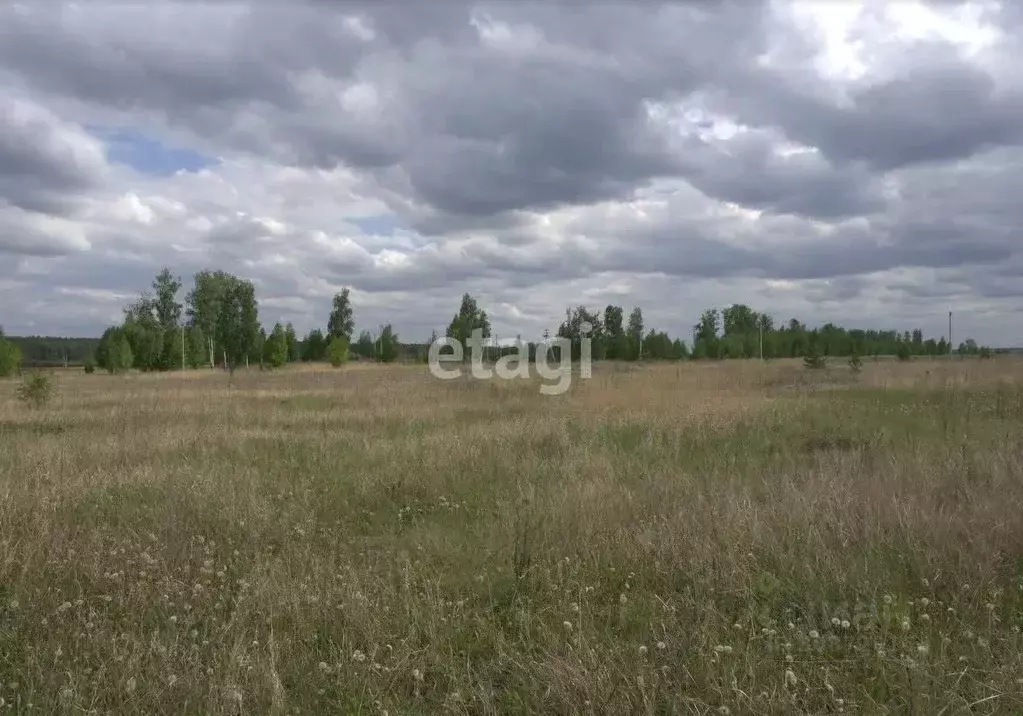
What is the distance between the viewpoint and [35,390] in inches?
738

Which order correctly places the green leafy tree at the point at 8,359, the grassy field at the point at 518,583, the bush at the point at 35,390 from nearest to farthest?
1. the grassy field at the point at 518,583
2. the bush at the point at 35,390
3. the green leafy tree at the point at 8,359

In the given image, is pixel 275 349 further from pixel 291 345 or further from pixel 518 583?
pixel 518 583

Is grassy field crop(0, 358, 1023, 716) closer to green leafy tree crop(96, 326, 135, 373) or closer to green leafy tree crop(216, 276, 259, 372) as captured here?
green leafy tree crop(216, 276, 259, 372)

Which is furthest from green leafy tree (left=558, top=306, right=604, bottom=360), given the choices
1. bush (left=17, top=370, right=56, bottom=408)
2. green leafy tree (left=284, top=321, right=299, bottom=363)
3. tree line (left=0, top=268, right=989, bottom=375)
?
bush (left=17, top=370, right=56, bottom=408)

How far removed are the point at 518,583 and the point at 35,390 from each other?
1994 cm

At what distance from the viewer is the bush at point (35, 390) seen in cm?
1872

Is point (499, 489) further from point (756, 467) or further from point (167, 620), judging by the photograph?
point (167, 620)

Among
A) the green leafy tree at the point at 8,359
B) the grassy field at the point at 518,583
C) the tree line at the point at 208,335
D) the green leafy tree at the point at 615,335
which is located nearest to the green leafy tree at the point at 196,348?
the tree line at the point at 208,335

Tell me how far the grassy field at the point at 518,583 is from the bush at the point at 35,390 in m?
12.1

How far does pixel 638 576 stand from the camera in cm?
433

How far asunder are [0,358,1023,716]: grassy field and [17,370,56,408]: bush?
39.8 ft

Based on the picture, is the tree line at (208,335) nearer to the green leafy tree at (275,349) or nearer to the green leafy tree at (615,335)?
the green leafy tree at (275,349)

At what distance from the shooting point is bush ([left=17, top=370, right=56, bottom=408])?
18.7 metres

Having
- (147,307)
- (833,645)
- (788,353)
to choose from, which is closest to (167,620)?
(833,645)
